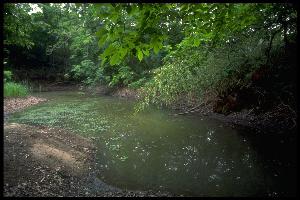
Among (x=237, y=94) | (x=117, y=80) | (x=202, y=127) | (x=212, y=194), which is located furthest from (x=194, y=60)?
(x=117, y=80)

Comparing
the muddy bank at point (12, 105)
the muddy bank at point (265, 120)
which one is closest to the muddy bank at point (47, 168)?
the muddy bank at point (12, 105)

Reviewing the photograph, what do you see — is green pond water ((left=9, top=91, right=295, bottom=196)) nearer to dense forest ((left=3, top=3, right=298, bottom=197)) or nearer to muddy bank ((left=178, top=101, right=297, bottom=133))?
dense forest ((left=3, top=3, right=298, bottom=197))

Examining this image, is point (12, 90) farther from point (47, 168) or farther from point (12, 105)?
point (47, 168)

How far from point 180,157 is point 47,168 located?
379cm

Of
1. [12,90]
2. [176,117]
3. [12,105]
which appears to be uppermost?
[12,90]

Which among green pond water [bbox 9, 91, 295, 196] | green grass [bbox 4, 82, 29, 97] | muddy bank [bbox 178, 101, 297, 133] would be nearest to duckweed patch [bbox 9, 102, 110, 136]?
green pond water [bbox 9, 91, 295, 196]

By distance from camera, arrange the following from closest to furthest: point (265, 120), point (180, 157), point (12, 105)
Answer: point (12, 105) → point (180, 157) → point (265, 120)

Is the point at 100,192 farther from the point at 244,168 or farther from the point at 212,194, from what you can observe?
the point at 244,168

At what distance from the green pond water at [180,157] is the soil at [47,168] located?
0.36 m

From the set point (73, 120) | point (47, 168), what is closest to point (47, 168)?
point (47, 168)

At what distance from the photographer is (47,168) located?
617 centimetres

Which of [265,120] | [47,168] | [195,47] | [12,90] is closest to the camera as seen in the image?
[47,168]

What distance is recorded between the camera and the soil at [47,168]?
4.71m

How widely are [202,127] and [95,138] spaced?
170 inches
